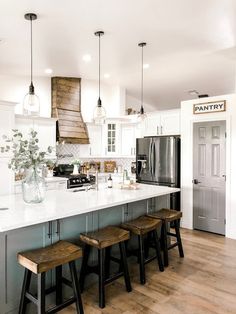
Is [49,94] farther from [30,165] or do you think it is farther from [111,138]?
[30,165]

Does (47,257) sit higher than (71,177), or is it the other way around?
(71,177)

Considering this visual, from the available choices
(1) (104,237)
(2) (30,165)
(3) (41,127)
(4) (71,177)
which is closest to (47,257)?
(1) (104,237)

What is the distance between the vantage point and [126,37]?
365cm

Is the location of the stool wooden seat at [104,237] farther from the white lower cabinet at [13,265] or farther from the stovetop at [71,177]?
the stovetop at [71,177]

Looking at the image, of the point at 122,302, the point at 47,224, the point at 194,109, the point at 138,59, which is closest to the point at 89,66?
the point at 138,59

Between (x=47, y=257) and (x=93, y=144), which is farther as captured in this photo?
(x=93, y=144)

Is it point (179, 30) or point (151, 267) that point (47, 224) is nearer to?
point (151, 267)

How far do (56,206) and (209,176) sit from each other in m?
3.03

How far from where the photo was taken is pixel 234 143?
4262mm

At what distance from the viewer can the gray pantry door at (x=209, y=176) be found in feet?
14.5

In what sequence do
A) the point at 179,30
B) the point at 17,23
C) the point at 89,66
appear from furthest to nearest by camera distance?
the point at 89,66 < the point at 179,30 < the point at 17,23

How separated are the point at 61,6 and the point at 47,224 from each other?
232 cm

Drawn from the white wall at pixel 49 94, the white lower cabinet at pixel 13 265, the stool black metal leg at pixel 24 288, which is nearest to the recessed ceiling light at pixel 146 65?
the white wall at pixel 49 94

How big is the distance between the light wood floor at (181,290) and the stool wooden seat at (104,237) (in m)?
0.59
